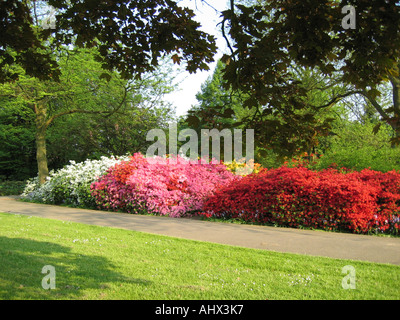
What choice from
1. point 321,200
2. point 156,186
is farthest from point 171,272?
point 156,186

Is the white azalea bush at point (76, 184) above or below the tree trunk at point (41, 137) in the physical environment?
below

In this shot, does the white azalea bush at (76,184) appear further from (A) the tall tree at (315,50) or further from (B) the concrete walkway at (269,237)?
(A) the tall tree at (315,50)

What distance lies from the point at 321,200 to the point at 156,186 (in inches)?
182

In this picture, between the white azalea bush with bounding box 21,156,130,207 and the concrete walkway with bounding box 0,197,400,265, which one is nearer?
the concrete walkway with bounding box 0,197,400,265

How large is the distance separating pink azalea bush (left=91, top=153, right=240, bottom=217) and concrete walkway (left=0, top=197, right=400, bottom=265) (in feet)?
3.04

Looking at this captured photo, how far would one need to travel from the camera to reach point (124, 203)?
10391 mm

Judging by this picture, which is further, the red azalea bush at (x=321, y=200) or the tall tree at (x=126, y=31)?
the red azalea bush at (x=321, y=200)

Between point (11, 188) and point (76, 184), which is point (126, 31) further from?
point (11, 188)

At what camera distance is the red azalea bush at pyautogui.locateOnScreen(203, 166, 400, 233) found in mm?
7363

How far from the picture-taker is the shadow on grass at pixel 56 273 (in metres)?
3.64

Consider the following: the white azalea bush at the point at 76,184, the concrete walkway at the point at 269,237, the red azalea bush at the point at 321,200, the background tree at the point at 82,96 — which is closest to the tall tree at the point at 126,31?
the concrete walkway at the point at 269,237

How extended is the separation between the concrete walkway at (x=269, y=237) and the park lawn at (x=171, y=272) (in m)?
0.49

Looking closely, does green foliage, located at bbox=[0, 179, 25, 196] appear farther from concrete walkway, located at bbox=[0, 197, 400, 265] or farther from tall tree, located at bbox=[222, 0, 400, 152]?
tall tree, located at bbox=[222, 0, 400, 152]

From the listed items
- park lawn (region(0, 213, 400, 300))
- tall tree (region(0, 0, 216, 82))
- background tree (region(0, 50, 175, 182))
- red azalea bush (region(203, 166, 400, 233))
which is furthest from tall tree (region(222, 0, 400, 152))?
background tree (region(0, 50, 175, 182))
